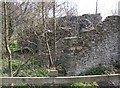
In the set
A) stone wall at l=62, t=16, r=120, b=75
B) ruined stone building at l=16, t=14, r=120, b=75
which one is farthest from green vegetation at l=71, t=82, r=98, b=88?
stone wall at l=62, t=16, r=120, b=75

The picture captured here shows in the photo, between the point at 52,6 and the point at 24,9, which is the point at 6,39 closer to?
the point at 24,9

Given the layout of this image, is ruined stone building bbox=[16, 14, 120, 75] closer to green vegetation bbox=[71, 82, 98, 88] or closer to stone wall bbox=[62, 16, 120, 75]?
stone wall bbox=[62, 16, 120, 75]

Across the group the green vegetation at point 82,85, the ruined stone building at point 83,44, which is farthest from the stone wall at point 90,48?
the green vegetation at point 82,85

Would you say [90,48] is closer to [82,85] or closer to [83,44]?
[83,44]

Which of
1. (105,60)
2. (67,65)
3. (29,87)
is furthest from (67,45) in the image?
(29,87)

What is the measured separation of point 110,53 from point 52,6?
1.09 meters

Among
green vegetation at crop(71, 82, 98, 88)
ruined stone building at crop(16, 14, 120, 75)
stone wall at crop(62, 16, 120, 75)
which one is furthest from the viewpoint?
stone wall at crop(62, 16, 120, 75)

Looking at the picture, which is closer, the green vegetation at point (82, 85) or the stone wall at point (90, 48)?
the green vegetation at point (82, 85)

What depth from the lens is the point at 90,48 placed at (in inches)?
122

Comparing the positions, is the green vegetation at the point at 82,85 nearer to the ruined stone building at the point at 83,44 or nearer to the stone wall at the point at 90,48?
the ruined stone building at the point at 83,44

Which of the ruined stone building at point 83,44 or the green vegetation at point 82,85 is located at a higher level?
the ruined stone building at point 83,44

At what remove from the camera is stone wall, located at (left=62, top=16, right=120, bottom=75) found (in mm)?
2846

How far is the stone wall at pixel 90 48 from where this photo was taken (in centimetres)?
285

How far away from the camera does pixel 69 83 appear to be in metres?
1.70
